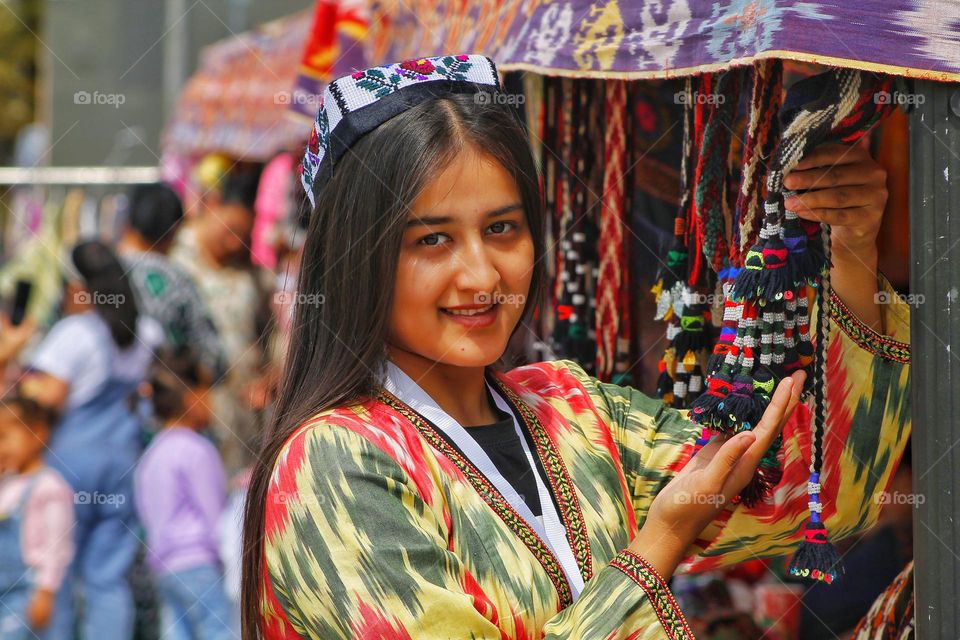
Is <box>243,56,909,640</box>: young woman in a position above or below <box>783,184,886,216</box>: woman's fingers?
below

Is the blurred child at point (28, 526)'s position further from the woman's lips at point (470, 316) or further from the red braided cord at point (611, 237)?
the woman's lips at point (470, 316)

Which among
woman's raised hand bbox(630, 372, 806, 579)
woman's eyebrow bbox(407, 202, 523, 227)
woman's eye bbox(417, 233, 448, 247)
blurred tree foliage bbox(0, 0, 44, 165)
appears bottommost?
woman's raised hand bbox(630, 372, 806, 579)

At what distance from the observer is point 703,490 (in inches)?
62.7

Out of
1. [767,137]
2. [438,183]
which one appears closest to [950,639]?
[767,137]

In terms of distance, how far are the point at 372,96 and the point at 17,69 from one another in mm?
19120

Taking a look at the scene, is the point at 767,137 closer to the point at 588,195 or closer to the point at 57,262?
the point at 588,195

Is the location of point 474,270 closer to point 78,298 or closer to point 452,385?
point 452,385

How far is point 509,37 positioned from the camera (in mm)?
2447

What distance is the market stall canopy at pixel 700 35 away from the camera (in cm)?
152

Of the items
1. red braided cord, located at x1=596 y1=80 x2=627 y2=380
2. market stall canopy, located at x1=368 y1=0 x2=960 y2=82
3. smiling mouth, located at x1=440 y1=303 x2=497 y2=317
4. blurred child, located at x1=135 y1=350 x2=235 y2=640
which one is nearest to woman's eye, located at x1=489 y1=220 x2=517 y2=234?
smiling mouth, located at x1=440 y1=303 x2=497 y2=317

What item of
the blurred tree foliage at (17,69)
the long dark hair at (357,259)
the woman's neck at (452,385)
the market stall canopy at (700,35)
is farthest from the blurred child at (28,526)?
the blurred tree foliage at (17,69)

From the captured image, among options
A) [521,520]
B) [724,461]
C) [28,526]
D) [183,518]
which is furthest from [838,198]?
[28,526]

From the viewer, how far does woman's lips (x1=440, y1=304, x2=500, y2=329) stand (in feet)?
5.43

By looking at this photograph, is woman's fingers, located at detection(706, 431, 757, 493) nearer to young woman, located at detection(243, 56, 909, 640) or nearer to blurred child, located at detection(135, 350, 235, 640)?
young woman, located at detection(243, 56, 909, 640)
